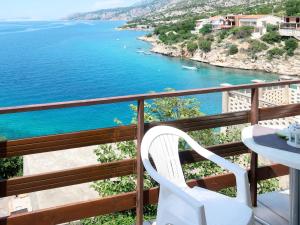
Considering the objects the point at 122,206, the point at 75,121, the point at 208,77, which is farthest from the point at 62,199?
the point at 208,77

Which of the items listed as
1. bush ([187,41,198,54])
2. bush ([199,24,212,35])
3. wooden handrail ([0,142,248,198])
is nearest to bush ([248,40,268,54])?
bush ([187,41,198,54])

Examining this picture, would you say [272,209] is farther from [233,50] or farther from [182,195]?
[233,50]

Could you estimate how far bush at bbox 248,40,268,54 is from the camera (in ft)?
160

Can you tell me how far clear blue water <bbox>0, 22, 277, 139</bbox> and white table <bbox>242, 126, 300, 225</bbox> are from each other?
25.9m

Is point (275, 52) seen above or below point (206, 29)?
below

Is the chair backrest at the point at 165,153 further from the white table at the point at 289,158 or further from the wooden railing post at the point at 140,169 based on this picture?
the white table at the point at 289,158

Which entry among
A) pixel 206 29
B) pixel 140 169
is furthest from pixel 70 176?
pixel 206 29

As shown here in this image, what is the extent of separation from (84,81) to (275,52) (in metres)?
22.9

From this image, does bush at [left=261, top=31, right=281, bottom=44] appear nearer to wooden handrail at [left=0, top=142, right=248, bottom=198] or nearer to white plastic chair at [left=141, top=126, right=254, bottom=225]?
wooden handrail at [left=0, top=142, right=248, bottom=198]

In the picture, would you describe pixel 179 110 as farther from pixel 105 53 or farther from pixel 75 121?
pixel 105 53

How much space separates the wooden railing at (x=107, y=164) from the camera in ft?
6.59

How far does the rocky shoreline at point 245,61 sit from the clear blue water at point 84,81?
4.77ft

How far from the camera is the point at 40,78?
165 ft

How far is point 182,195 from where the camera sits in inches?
65.6
